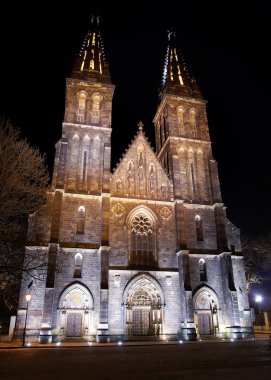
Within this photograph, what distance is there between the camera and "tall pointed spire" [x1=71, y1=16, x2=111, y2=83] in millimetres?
37000

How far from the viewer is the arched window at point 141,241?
29.2m

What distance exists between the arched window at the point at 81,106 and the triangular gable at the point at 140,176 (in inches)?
245

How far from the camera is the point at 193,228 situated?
3162cm

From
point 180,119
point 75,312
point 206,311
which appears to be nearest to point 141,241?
point 75,312

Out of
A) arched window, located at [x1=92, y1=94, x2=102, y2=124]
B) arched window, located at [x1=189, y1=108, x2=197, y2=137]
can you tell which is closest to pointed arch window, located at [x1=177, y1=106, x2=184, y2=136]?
arched window, located at [x1=189, y1=108, x2=197, y2=137]

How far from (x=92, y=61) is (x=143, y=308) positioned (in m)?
29.5

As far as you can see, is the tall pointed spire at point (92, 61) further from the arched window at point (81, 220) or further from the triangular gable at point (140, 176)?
the arched window at point (81, 220)

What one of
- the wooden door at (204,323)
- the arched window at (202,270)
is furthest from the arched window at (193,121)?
the wooden door at (204,323)

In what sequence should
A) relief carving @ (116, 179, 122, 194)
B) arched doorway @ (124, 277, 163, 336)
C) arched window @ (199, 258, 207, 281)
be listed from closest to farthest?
1. arched doorway @ (124, 277, 163, 336)
2. arched window @ (199, 258, 207, 281)
3. relief carving @ (116, 179, 122, 194)

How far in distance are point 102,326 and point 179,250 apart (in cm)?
943

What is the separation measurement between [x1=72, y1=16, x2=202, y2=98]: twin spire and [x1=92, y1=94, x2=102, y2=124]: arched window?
250 cm

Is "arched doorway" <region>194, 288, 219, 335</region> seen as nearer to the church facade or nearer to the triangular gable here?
the church facade

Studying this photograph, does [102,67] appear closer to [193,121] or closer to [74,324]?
[193,121]

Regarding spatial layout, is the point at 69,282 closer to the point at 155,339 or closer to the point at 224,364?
the point at 155,339
